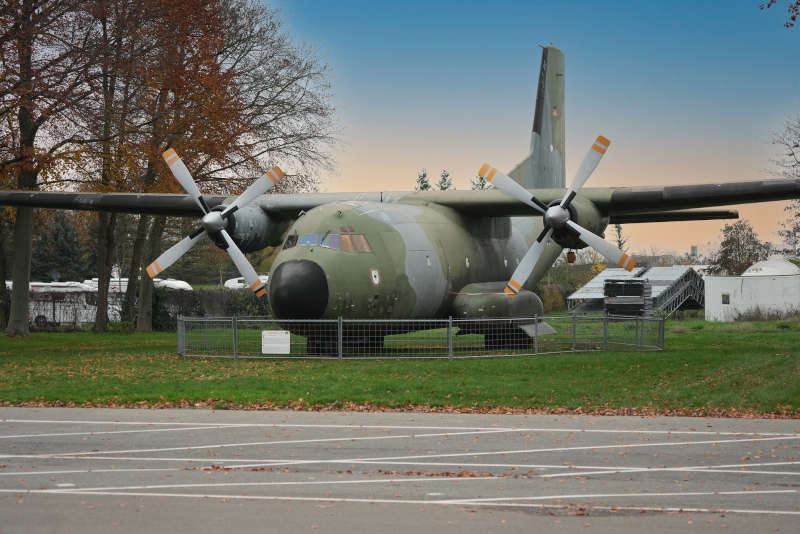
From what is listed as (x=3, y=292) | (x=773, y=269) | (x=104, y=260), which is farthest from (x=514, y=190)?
(x=773, y=269)

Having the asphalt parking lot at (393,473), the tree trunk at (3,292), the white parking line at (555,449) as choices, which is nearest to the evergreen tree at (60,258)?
the tree trunk at (3,292)

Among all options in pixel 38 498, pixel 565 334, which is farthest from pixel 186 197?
pixel 38 498

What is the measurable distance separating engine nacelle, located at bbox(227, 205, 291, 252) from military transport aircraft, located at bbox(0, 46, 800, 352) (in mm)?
38

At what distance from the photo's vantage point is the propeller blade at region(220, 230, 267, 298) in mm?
21922

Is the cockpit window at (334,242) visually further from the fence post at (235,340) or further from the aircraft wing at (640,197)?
the aircraft wing at (640,197)

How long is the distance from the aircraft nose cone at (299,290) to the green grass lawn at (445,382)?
3.86 ft

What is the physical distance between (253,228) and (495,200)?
6.73 m

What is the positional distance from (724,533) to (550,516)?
1301mm

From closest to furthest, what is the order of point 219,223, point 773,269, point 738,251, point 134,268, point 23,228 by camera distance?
point 219,223 → point 23,228 → point 134,268 → point 773,269 → point 738,251

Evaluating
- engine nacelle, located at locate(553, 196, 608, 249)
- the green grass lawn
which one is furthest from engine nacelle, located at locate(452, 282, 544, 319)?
the green grass lawn

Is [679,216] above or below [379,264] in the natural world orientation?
above

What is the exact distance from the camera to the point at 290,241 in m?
20.8

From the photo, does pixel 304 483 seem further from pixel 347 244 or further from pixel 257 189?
pixel 257 189

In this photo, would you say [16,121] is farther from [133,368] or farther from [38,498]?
[38,498]
